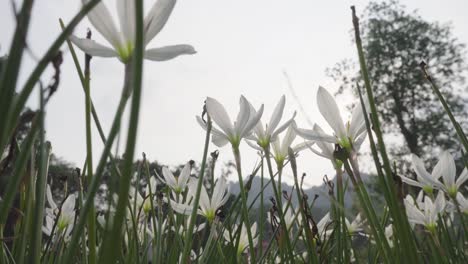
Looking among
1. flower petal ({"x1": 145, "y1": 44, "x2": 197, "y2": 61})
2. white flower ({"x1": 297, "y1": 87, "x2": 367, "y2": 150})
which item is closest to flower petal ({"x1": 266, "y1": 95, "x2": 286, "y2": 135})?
white flower ({"x1": 297, "y1": 87, "x2": 367, "y2": 150})

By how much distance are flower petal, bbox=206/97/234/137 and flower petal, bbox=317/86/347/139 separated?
259 millimetres

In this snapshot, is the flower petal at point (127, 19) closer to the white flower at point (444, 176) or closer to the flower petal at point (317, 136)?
the flower petal at point (317, 136)

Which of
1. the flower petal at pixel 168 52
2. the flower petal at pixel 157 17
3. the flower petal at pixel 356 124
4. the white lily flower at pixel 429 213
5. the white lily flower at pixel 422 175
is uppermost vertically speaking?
the flower petal at pixel 157 17

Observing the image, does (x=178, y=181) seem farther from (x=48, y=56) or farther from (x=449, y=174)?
(x=48, y=56)

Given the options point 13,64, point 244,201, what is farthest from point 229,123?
point 13,64

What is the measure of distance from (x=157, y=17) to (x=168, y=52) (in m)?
0.04

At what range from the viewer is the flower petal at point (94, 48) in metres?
0.52

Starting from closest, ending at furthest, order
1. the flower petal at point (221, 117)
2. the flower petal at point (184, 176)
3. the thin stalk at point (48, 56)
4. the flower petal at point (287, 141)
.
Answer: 1. the thin stalk at point (48, 56)
2. the flower petal at point (221, 117)
3. the flower petal at point (287, 141)
4. the flower petal at point (184, 176)

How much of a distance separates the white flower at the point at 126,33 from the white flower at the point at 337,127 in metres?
0.36

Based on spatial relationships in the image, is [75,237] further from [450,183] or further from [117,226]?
[450,183]

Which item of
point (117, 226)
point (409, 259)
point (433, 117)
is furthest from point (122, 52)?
point (433, 117)

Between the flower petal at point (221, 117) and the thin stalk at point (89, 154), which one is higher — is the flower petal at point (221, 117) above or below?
above

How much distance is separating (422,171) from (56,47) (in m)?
0.97

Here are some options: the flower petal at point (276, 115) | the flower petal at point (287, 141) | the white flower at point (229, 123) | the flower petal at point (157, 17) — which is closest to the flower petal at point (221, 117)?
the white flower at point (229, 123)
